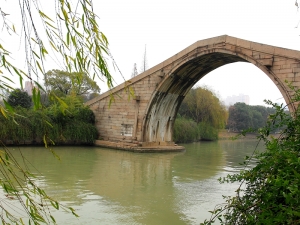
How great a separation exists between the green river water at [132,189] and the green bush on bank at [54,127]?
2843 mm

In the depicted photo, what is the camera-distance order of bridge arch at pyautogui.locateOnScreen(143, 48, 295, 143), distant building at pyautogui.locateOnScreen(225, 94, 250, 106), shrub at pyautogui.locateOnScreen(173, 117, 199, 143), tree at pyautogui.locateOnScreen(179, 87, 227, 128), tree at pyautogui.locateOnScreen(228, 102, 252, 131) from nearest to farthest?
bridge arch at pyautogui.locateOnScreen(143, 48, 295, 143), shrub at pyautogui.locateOnScreen(173, 117, 199, 143), tree at pyautogui.locateOnScreen(179, 87, 227, 128), tree at pyautogui.locateOnScreen(228, 102, 252, 131), distant building at pyautogui.locateOnScreen(225, 94, 250, 106)

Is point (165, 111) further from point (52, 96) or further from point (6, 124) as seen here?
point (52, 96)

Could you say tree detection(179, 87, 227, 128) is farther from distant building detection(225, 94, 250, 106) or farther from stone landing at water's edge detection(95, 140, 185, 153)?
distant building detection(225, 94, 250, 106)

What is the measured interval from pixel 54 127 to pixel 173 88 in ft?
15.7

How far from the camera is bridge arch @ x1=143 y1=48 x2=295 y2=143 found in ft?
37.6

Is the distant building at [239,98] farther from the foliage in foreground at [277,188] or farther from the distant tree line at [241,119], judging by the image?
the foliage in foreground at [277,188]

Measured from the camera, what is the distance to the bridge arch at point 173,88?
37.6ft

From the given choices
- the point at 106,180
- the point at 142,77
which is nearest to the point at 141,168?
the point at 106,180

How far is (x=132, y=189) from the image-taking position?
582cm

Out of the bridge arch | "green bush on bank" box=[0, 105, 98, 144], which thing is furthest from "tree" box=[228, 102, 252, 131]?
"green bush on bank" box=[0, 105, 98, 144]

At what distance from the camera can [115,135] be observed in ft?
45.6

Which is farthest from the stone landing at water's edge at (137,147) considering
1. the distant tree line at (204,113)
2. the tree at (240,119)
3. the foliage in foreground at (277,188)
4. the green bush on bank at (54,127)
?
the tree at (240,119)

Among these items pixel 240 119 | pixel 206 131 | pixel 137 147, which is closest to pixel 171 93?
pixel 137 147

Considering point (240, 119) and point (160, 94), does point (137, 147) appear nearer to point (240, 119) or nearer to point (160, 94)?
point (160, 94)
